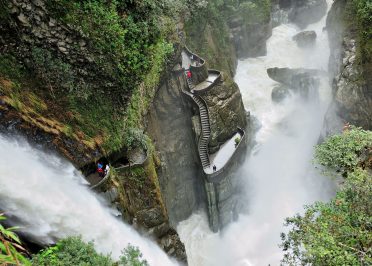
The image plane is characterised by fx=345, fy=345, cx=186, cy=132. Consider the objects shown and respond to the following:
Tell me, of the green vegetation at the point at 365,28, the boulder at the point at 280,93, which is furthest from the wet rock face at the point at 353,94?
the boulder at the point at 280,93

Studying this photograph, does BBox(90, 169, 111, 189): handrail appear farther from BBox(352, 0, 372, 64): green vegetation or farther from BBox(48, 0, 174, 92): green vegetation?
BBox(352, 0, 372, 64): green vegetation

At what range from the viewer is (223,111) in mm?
31031

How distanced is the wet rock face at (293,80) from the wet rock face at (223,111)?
10.5 m

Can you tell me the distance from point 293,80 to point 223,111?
579 inches

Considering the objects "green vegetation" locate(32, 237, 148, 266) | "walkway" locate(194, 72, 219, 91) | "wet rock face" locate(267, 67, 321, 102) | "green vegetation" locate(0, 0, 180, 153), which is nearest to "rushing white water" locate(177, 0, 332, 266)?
"wet rock face" locate(267, 67, 321, 102)

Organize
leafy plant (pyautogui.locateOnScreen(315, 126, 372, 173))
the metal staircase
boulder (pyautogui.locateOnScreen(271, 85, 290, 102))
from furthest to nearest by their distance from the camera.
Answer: boulder (pyautogui.locateOnScreen(271, 85, 290, 102))
the metal staircase
leafy plant (pyautogui.locateOnScreen(315, 126, 372, 173))

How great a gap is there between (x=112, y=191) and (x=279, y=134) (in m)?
25.7

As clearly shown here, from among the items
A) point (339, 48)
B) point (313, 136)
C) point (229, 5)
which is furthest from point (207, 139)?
point (229, 5)

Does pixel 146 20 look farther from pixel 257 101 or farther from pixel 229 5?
pixel 229 5

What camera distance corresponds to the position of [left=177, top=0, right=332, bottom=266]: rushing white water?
96.9 feet

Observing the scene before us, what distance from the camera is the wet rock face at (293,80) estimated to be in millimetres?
39312

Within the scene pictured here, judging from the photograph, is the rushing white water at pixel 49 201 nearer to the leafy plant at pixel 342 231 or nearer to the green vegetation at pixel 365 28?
the leafy plant at pixel 342 231

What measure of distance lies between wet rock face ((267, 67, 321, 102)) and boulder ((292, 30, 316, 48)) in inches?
339

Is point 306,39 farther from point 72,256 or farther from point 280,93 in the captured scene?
point 72,256
